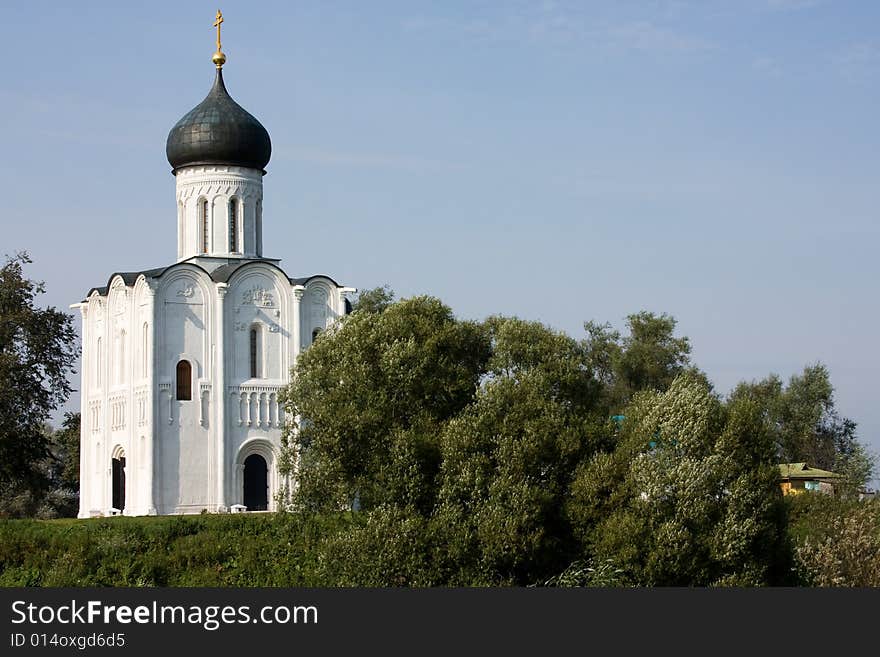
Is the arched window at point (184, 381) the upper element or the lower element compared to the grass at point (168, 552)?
upper

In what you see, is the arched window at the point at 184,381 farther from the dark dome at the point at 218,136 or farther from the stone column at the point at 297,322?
the dark dome at the point at 218,136

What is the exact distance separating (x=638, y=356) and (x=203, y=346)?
15949 millimetres

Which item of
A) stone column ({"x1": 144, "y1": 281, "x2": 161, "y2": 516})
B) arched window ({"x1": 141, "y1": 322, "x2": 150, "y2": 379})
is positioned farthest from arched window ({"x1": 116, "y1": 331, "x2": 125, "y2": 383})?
stone column ({"x1": 144, "y1": 281, "x2": 161, "y2": 516})

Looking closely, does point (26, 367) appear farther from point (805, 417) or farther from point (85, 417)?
point (805, 417)

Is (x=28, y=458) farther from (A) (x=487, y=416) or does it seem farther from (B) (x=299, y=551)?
(A) (x=487, y=416)

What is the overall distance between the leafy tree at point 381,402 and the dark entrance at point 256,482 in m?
8.31

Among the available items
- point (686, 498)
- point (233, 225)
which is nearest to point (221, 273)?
point (233, 225)

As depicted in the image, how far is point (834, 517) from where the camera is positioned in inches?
1060

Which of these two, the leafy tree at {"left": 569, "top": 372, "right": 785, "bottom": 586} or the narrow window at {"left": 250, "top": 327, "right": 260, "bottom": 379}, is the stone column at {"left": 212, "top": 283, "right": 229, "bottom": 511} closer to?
the narrow window at {"left": 250, "top": 327, "right": 260, "bottom": 379}

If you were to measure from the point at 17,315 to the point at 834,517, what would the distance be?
750 inches

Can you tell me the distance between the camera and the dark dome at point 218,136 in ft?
118

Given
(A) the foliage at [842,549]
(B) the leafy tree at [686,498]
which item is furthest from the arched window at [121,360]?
(A) the foliage at [842,549]

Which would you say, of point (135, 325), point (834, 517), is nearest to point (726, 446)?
point (834, 517)

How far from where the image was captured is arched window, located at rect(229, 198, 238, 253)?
36.2m
